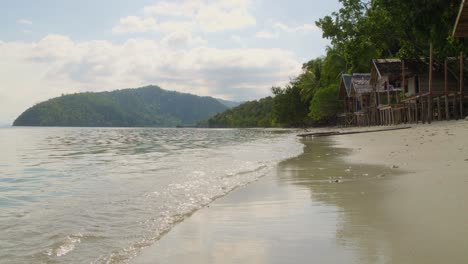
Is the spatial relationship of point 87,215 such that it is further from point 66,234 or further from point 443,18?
point 443,18

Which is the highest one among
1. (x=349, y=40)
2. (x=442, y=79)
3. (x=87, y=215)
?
(x=349, y=40)

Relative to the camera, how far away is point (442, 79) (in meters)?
30.5

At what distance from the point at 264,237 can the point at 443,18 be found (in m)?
14.1

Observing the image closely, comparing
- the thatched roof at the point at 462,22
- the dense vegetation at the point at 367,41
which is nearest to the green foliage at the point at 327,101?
the dense vegetation at the point at 367,41

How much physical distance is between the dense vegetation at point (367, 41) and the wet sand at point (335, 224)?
998 centimetres

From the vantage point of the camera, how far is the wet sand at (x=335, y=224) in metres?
3.20

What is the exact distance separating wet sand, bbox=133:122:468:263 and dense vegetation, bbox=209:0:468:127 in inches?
393

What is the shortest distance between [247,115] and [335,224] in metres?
131

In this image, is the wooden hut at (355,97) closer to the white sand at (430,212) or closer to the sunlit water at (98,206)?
the sunlit water at (98,206)

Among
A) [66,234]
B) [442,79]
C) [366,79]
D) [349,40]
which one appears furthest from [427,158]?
[366,79]

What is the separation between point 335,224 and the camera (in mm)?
4141

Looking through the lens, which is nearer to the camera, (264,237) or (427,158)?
(264,237)

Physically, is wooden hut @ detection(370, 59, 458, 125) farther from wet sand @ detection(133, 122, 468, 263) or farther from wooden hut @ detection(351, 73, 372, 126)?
wet sand @ detection(133, 122, 468, 263)

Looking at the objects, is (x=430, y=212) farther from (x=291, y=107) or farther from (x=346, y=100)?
(x=291, y=107)
